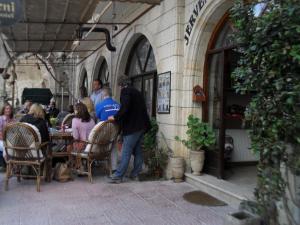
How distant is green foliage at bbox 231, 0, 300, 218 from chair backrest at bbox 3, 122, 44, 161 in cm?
369

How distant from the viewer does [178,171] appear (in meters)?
6.39

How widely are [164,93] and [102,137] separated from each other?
151 centimetres

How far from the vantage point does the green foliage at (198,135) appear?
6160 mm

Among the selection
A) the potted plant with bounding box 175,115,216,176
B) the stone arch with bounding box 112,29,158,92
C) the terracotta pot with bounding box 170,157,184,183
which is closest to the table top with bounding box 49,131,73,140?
the terracotta pot with bounding box 170,157,184,183

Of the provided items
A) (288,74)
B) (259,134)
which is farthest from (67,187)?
(288,74)

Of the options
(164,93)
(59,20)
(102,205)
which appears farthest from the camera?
(59,20)

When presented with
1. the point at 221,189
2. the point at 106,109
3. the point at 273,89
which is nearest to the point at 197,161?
the point at 221,189

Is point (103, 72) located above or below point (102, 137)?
above

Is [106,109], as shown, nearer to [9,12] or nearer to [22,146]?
[22,146]

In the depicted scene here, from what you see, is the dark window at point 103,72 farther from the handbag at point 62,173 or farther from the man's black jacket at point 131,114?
the handbag at point 62,173

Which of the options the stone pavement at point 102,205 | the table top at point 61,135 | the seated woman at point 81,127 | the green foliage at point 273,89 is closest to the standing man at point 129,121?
the stone pavement at point 102,205

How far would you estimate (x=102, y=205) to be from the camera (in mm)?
5031

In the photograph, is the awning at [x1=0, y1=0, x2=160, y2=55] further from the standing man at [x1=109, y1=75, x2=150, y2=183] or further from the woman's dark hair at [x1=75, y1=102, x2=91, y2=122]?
the woman's dark hair at [x1=75, y1=102, x2=91, y2=122]

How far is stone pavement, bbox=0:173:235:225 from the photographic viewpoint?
4.45 m
